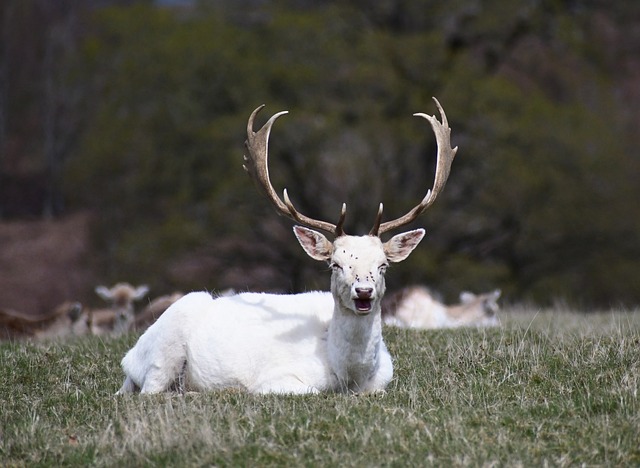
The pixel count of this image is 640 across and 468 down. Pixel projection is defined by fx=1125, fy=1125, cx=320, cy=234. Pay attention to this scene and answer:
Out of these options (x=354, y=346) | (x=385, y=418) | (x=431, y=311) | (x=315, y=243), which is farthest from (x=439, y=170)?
(x=431, y=311)

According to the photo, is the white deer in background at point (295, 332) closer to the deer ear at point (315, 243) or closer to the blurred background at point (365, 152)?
the deer ear at point (315, 243)

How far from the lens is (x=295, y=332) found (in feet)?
27.1

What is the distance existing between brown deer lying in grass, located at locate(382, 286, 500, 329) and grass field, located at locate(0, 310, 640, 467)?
18.1 feet

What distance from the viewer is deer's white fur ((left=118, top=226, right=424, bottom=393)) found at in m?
7.75

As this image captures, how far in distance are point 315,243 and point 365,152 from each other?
18468mm

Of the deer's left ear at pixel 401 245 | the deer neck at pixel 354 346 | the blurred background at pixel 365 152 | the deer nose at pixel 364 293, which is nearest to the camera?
the deer nose at pixel 364 293

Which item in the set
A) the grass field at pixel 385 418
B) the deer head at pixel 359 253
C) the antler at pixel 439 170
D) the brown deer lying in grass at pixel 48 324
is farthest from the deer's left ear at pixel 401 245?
the brown deer lying in grass at pixel 48 324

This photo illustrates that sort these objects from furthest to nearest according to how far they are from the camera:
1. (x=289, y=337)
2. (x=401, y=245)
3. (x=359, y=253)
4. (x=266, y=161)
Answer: (x=266, y=161), (x=289, y=337), (x=401, y=245), (x=359, y=253)

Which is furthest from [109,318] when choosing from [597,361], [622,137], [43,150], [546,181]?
[43,150]

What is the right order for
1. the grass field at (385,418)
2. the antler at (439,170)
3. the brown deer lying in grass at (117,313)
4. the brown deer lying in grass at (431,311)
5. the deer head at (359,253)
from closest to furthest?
1. the grass field at (385,418)
2. the deer head at (359,253)
3. the antler at (439,170)
4. the brown deer lying in grass at (431,311)
5. the brown deer lying in grass at (117,313)

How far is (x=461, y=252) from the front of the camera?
89.7ft

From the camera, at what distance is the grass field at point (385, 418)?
6.27 m

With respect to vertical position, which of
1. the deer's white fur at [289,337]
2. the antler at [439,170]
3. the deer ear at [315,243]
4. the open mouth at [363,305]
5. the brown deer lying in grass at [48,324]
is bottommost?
the brown deer lying in grass at [48,324]

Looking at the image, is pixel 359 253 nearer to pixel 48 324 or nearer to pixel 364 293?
pixel 364 293
